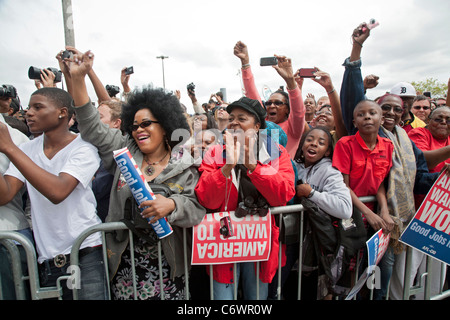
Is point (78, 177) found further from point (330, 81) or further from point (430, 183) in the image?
point (430, 183)

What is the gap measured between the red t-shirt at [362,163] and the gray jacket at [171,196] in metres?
1.31

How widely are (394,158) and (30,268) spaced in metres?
2.96

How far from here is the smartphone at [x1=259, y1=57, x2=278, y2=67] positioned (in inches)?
112

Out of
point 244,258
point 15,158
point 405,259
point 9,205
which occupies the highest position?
point 15,158

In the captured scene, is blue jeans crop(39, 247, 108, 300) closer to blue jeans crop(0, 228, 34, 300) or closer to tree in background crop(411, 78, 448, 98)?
blue jeans crop(0, 228, 34, 300)

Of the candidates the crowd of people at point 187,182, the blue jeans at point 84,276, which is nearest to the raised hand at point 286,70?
the crowd of people at point 187,182

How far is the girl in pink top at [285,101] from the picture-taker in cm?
279

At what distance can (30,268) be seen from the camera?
1729 millimetres

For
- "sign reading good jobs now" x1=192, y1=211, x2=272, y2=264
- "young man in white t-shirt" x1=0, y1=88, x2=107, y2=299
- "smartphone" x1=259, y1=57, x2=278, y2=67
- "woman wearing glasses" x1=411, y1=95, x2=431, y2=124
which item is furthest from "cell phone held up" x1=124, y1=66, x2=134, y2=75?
"woman wearing glasses" x1=411, y1=95, x2=431, y2=124

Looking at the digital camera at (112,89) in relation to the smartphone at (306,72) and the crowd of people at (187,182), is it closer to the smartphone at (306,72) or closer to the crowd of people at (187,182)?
the crowd of people at (187,182)

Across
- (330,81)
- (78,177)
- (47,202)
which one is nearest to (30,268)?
(47,202)

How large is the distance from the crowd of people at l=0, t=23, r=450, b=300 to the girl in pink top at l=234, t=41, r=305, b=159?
0.30 metres

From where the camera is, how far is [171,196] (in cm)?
180

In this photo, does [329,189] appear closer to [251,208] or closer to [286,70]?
[251,208]
